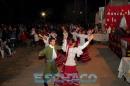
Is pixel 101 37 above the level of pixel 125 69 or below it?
below

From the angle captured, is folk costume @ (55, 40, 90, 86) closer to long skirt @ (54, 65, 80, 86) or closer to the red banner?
long skirt @ (54, 65, 80, 86)

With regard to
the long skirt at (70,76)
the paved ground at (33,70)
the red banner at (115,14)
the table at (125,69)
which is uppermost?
the red banner at (115,14)

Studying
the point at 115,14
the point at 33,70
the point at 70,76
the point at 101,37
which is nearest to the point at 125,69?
the point at 70,76

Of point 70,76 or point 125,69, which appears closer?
point 70,76

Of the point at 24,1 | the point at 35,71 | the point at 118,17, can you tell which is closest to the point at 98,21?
the point at 118,17

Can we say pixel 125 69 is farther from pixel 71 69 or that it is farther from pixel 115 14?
pixel 115 14

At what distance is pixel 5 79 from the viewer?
14.4 meters

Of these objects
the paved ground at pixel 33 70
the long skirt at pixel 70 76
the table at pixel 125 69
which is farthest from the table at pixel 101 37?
the long skirt at pixel 70 76

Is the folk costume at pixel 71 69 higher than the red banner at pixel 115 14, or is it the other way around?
the red banner at pixel 115 14

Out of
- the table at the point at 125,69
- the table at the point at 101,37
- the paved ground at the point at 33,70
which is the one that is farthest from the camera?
the table at the point at 101,37

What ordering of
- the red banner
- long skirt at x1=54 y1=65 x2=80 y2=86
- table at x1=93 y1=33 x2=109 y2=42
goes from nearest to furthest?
1. long skirt at x1=54 y1=65 x2=80 y2=86
2. the red banner
3. table at x1=93 y1=33 x2=109 y2=42

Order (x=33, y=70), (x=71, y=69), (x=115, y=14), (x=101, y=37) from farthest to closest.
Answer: (x=101, y=37) < (x=115, y=14) < (x=33, y=70) < (x=71, y=69)

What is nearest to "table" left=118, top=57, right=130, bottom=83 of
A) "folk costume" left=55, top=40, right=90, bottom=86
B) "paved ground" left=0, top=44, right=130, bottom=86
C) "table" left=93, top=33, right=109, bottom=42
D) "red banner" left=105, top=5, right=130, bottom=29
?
"paved ground" left=0, top=44, right=130, bottom=86

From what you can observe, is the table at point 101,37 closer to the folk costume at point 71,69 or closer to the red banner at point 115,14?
the red banner at point 115,14
